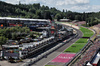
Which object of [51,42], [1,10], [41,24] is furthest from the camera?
[1,10]

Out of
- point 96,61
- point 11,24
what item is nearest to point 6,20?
point 11,24

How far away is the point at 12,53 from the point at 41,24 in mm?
80910

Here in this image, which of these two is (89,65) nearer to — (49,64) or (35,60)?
(49,64)

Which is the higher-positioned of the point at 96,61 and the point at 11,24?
the point at 11,24

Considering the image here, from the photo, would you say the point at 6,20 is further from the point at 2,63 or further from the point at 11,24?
the point at 2,63

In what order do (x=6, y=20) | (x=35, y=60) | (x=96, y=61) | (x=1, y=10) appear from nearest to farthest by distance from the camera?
(x=96, y=61), (x=35, y=60), (x=6, y=20), (x=1, y=10)

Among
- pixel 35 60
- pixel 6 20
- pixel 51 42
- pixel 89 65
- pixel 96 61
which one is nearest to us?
pixel 89 65

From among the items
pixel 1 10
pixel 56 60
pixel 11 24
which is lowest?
pixel 56 60

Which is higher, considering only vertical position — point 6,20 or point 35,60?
point 6,20

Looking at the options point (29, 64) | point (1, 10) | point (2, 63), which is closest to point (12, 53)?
point (2, 63)

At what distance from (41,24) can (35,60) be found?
82.3 metres

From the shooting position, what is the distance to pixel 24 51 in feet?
207

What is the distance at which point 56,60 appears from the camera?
60.7m

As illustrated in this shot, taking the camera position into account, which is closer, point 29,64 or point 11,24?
point 29,64
